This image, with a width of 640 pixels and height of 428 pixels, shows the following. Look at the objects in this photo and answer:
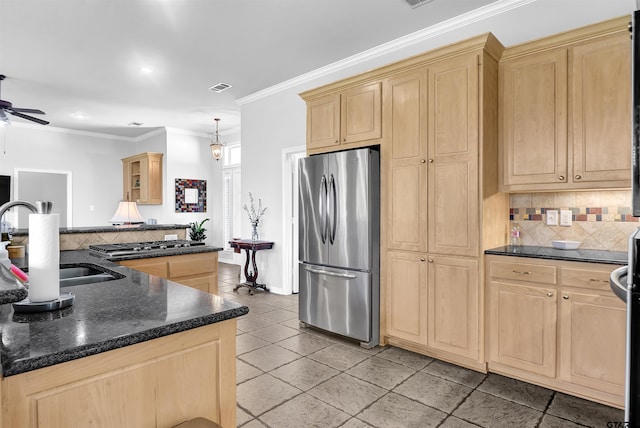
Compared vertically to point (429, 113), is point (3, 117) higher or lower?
higher

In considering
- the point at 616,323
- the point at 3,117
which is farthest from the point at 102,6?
the point at 616,323

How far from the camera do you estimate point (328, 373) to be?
2.70m

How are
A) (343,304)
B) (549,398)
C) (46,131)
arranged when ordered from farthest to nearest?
(46,131), (343,304), (549,398)

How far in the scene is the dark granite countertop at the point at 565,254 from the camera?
2.23 metres

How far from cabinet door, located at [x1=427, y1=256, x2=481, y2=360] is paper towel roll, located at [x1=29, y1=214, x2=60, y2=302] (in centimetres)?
242

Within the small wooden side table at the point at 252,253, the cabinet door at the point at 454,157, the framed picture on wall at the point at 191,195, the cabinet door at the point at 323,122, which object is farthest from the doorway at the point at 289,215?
the framed picture on wall at the point at 191,195

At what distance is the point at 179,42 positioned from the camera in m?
3.73

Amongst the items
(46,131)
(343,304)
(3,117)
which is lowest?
(343,304)

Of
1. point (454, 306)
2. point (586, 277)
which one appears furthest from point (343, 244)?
point (586, 277)

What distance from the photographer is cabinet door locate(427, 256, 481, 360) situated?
8.73ft

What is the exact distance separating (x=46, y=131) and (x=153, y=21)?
564 cm

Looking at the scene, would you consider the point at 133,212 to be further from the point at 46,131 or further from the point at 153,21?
the point at 46,131

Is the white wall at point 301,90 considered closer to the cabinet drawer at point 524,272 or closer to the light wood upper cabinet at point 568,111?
the light wood upper cabinet at point 568,111

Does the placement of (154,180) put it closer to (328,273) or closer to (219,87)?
(219,87)
